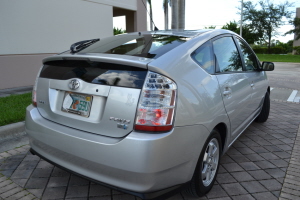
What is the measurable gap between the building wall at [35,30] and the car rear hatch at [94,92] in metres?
6.01

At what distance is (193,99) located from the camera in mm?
2232

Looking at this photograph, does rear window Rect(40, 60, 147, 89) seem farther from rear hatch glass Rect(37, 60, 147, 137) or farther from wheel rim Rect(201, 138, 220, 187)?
wheel rim Rect(201, 138, 220, 187)

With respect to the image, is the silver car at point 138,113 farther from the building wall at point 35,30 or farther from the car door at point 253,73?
the building wall at point 35,30

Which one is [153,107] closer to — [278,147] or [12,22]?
[278,147]

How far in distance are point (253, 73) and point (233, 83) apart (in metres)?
1.04

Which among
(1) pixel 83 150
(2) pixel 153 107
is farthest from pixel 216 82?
(1) pixel 83 150

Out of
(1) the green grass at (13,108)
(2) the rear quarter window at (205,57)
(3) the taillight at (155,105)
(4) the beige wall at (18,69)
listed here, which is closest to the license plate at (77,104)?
(3) the taillight at (155,105)

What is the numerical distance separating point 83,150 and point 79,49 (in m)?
1.17

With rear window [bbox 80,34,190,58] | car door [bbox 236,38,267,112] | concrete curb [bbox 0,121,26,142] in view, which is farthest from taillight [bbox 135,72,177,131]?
concrete curb [bbox 0,121,26,142]

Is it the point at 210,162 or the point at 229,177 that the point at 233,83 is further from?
the point at 229,177

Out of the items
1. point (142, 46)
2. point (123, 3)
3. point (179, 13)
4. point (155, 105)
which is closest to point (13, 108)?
point (142, 46)

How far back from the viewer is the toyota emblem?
89.5 inches

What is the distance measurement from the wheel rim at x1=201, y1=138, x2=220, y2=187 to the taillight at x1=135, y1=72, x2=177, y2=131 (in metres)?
0.77

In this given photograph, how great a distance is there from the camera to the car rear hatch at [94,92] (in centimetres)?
A: 204
